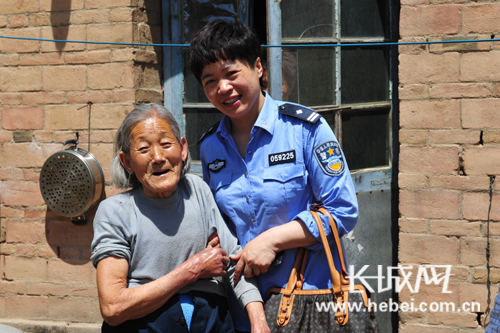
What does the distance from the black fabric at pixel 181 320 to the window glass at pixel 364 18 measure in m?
2.38

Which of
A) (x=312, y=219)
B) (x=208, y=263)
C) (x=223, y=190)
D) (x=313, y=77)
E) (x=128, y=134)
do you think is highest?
(x=313, y=77)

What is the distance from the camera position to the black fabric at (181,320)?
1.81m

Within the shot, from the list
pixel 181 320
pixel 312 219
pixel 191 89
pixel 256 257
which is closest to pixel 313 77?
pixel 191 89

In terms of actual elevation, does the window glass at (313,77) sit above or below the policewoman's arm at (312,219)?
above

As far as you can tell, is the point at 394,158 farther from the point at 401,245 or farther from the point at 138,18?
the point at 138,18

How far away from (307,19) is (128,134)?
1.97 metres

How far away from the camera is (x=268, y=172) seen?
1.96 metres

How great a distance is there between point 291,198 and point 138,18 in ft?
7.29

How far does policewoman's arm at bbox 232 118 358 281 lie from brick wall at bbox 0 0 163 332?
1960mm

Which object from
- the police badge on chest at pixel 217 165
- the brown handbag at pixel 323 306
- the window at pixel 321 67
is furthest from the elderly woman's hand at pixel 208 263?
the window at pixel 321 67

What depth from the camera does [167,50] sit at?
373 cm

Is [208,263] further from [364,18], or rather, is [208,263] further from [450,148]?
[364,18]

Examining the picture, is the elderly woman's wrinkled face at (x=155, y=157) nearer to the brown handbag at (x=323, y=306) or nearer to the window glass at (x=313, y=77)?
the brown handbag at (x=323, y=306)

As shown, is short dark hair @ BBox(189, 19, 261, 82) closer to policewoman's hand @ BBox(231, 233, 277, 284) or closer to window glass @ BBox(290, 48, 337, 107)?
policewoman's hand @ BBox(231, 233, 277, 284)
